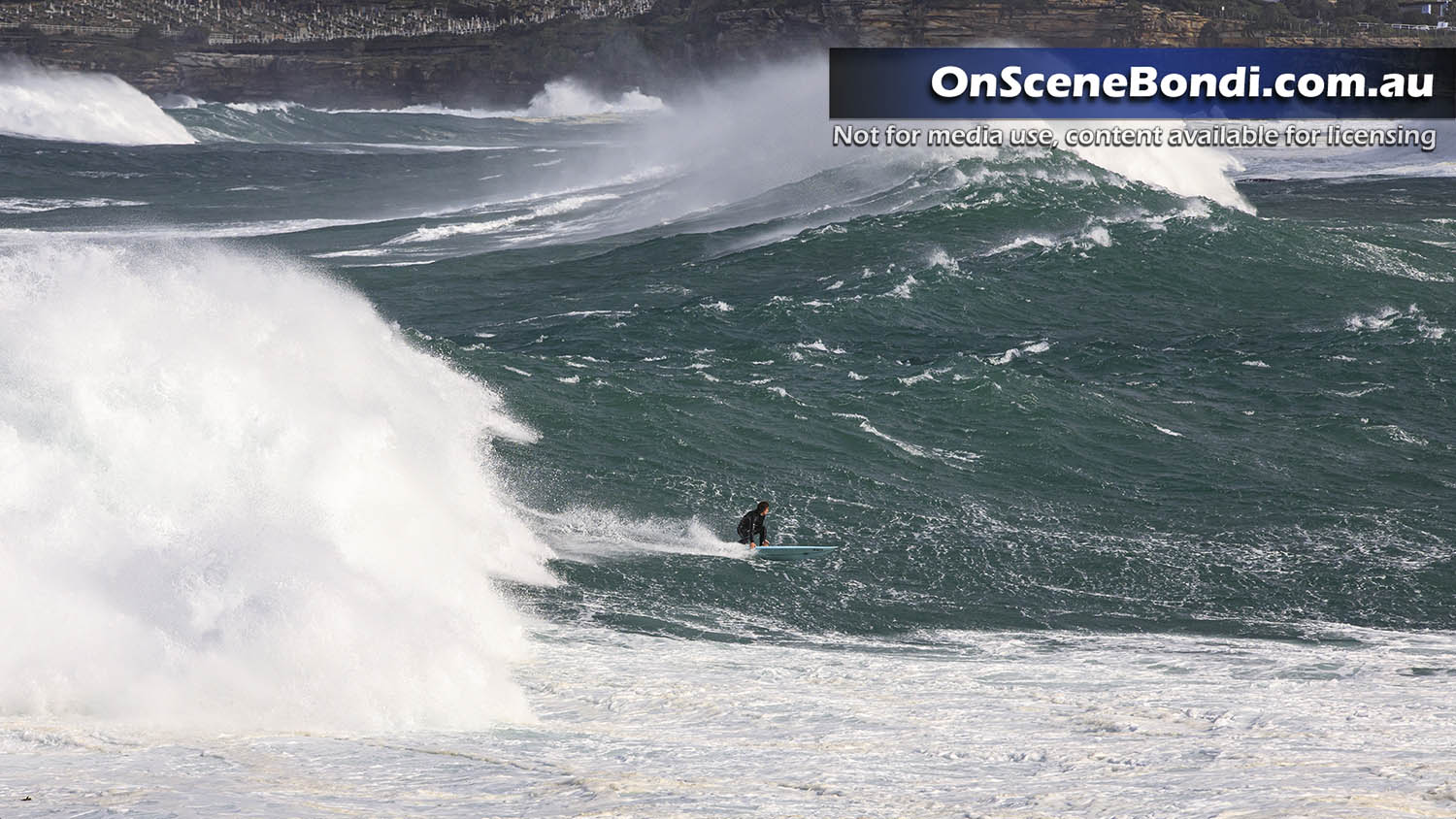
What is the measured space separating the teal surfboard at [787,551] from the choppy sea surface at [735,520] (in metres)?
0.30

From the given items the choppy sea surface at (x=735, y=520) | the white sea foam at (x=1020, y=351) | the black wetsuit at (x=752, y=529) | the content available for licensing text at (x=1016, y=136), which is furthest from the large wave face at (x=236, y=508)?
the content available for licensing text at (x=1016, y=136)

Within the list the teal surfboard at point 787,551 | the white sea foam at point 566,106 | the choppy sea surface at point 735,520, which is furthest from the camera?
the white sea foam at point 566,106

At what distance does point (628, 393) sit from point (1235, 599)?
8.67m

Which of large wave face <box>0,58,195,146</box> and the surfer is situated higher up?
large wave face <box>0,58,195,146</box>

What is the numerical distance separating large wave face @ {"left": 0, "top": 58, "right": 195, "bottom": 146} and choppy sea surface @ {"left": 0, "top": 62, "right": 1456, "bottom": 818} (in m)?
53.5

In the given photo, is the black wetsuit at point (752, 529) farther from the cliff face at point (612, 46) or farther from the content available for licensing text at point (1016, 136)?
the cliff face at point (612, 46)

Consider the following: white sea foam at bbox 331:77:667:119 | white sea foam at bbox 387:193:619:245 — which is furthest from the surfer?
white sea foam at bbox 331:77:667:119

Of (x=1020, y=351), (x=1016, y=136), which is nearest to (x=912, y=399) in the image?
(x=1020, y=351)

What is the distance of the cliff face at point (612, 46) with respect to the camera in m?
99.8

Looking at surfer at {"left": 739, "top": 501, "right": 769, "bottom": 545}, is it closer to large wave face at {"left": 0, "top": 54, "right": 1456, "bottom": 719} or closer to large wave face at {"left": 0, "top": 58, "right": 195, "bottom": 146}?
large wave face at {"left": 0, "top": 54, "right": 1456, "bottom": 719}

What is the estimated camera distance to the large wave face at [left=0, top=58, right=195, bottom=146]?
76188mm

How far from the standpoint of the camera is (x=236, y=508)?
42.4 ft

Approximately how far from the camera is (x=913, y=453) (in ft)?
58.8

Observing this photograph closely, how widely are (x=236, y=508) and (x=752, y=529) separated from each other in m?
4.76
